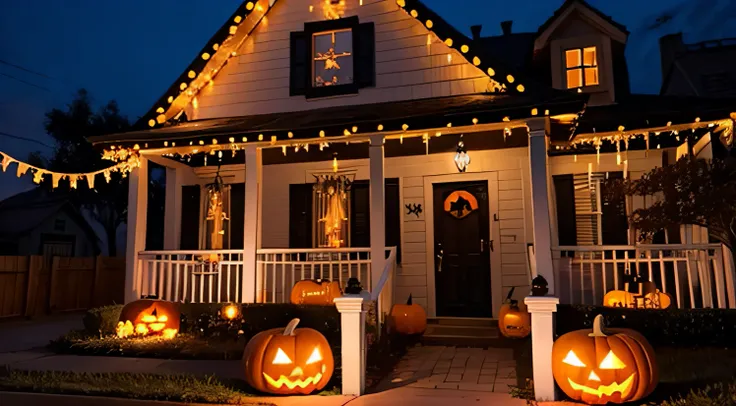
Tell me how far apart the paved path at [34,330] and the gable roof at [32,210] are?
490 inches

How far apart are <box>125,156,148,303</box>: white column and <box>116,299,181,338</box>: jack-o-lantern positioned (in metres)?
0.64

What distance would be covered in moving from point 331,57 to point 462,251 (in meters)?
3.79

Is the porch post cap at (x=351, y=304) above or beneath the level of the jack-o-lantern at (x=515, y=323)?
above

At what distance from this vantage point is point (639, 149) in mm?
8172

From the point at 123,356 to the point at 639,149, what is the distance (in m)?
7.76

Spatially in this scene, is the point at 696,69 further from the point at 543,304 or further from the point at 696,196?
the point at 543,304

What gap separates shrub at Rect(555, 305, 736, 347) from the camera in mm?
5824

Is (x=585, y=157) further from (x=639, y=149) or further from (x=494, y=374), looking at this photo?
(x=494, y=374)

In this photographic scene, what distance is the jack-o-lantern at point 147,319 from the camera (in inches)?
Result: 273

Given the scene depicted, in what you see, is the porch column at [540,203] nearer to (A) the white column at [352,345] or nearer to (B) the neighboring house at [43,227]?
(A) the white column at [352,345]

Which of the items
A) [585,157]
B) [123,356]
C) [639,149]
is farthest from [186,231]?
[639,149]

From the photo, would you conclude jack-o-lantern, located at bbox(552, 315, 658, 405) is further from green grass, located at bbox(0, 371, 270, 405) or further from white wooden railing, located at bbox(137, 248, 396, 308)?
green grass, located at bbox(0, 371, 270, 405)

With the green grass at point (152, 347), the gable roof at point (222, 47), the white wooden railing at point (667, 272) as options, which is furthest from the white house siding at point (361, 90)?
the green grass at point (152, 347)

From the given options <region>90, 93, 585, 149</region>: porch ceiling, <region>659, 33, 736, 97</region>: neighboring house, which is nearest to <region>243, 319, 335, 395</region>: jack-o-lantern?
<region>90, 93, 585, 149</region>: porch ceiling
